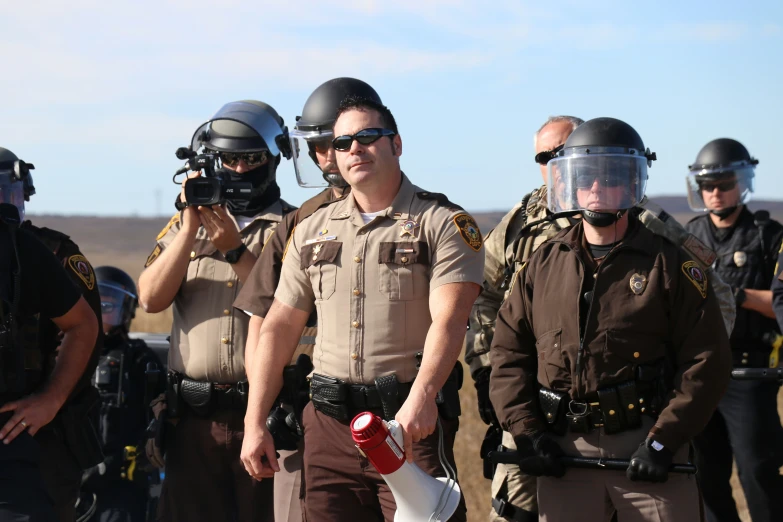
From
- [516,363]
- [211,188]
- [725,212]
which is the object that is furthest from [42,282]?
[725,212]

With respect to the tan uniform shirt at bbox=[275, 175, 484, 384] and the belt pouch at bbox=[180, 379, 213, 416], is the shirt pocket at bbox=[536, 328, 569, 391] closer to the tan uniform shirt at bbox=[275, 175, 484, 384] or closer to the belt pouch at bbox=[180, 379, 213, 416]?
the tan uniform shirt at bbox=[275, 175, 484, 384]

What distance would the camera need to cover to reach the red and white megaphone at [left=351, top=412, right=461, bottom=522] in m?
3.71

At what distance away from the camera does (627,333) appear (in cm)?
423

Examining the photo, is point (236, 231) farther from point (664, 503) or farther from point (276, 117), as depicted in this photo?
point (664, 503)

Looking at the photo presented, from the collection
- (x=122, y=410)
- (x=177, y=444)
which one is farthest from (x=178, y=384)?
(x=122, y=410)

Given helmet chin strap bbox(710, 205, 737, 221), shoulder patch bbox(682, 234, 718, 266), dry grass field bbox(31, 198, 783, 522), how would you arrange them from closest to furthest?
shoulder patch bbox(682, 234, 718, 266), helmet chin strap bbox(710, 205, 737, 221), dry grass field bbox(31, 198, 783, 522)

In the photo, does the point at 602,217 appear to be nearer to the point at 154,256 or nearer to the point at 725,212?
the point at 154,256

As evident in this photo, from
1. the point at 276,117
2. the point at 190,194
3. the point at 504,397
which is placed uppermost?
the point at 276,117

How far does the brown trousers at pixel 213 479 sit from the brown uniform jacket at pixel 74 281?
22.8 inches

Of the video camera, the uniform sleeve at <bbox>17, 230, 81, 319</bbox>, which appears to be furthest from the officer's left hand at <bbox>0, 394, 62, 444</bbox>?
the video camera

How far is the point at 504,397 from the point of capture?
4465mm

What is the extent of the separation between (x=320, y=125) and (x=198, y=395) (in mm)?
1394

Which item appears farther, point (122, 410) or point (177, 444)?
point (122, 410)

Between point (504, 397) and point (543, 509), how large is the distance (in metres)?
0.46
